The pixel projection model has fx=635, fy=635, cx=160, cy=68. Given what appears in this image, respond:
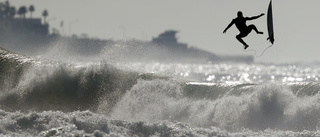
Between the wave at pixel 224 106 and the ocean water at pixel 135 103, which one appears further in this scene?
the wave at pixel 224 106

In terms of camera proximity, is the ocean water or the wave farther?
the wave

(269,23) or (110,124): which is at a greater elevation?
(269,23)

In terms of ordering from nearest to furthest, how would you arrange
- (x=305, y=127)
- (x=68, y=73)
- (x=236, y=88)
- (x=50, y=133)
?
(x=50, y=133) → (x=305, y=127) → (x=236, y=88) → (x=68, y=73)

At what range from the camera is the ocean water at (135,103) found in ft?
43.6

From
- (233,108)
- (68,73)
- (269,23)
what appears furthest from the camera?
(68,73)

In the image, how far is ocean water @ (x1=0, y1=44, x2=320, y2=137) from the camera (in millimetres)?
13297

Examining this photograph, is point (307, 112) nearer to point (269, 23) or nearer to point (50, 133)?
point (269, 23)

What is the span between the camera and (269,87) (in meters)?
19.8

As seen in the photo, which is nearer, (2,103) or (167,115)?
(167,115)

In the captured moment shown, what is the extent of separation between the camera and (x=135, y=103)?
2148cm

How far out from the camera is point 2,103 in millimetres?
23875

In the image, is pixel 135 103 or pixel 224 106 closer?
pixel 224 106

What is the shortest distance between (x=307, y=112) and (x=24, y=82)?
12.1 meters

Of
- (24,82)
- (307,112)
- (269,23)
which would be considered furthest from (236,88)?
(24,82)
